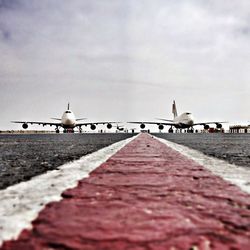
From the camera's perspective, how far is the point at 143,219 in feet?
4.70

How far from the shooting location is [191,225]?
4.44ft

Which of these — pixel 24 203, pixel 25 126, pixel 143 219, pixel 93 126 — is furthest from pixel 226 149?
pixel 93 126

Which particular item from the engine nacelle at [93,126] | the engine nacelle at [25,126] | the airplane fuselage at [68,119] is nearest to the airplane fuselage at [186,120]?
the engine nacelle at [93,126]

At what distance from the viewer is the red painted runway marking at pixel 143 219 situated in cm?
115

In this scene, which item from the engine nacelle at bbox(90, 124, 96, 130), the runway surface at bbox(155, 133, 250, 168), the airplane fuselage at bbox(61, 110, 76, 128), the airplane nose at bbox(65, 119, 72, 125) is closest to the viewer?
the runway surface at bbox(155, 133, 250, 168)

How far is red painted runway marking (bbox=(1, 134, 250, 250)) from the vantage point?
1.15 m

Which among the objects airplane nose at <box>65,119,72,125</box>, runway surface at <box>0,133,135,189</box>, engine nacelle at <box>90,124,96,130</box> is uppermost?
airplane nose at <box>65,119,72,125</box>

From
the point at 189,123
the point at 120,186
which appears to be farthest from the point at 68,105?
the point at 120,186

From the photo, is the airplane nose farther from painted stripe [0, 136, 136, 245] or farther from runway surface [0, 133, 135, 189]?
painted stripe [0, 136, 136, 245]

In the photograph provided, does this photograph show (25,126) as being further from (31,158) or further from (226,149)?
(31,158)

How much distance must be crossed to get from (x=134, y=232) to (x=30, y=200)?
735 mm

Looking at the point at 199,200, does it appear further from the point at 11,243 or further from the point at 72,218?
the point at 11,243

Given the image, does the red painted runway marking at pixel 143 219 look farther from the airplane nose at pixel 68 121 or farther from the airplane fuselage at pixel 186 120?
the airplane fuselage at pixel 186 120

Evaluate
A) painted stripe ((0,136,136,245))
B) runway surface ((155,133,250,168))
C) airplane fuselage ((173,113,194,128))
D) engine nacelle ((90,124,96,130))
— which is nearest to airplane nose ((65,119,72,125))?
engine nacelle ((90,124,96,130))
